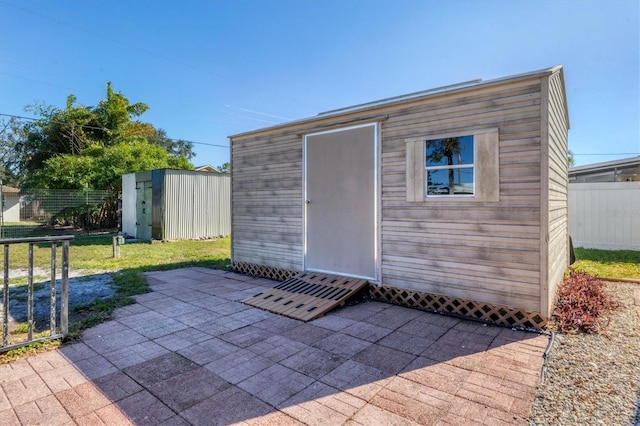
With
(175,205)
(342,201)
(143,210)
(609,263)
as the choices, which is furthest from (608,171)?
(143,210)

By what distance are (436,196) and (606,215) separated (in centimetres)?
761

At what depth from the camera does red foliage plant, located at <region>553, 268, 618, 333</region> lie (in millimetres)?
3525

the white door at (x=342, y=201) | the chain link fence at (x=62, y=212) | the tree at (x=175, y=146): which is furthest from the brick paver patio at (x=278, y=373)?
the tree at (x=175, y=146)

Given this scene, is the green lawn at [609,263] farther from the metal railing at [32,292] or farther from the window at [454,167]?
the metal railing at [32,292]

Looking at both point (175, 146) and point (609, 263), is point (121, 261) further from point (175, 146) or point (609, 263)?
point (175, 146)

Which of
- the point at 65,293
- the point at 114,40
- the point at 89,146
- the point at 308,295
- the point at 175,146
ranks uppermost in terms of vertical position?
the point at 175,146

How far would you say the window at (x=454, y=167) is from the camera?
3.74 metres

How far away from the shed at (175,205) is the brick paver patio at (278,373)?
8.14 m

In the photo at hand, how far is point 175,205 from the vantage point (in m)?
11.5

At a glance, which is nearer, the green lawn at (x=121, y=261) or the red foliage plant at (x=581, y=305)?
the red foliage plant at (x=581, y=305)

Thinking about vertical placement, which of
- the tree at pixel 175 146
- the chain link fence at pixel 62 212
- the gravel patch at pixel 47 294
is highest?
the tree at pixel 175 146

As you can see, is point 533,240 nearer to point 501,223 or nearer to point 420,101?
point 501,223

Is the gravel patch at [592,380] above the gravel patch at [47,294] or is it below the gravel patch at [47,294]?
below

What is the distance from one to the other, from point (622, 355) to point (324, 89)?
11613 millimetres
